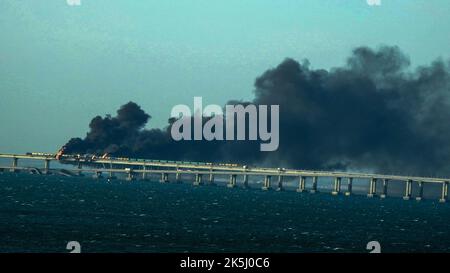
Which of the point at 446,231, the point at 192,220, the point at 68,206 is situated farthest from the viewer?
the point at 68,206

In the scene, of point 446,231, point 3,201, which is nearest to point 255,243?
point 446,231

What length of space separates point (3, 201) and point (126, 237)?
5710cm

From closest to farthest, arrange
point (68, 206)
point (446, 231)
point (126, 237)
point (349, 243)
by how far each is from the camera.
→ 1. point (126, 237)
2. point (349, 243)
3. point (446, 231)
4. point (68, 206)

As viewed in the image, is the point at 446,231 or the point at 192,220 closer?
the point at 192,220

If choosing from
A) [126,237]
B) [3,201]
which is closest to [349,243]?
[126,237]

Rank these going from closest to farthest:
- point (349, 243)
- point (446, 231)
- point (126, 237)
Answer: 1. point (126, 237)
2. point (349, 243)
3. point (446, 231)

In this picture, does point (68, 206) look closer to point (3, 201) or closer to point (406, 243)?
point (3, 201)
